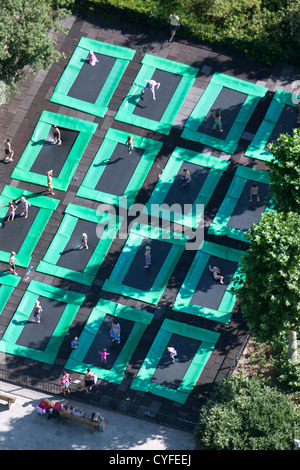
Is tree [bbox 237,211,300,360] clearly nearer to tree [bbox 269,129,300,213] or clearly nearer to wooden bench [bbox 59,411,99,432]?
tree [bbox 269,129,300,213]

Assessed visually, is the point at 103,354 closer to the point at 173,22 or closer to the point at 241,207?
the point at 241,207

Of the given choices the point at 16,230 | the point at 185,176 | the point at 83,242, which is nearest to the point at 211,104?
the point at 185,176

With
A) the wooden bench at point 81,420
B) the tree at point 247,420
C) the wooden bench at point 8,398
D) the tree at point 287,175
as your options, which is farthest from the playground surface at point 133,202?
the tree at point 287,175

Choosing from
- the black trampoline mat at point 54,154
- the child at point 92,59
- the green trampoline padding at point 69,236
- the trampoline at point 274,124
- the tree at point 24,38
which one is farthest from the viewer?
the child at point 92,59

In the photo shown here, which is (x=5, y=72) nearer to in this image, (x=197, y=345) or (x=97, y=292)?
(x=97, y=292)

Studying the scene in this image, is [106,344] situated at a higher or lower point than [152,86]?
lower

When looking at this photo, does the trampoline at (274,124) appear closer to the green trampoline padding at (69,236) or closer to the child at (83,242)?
the green trampoline padding at (69,236)
